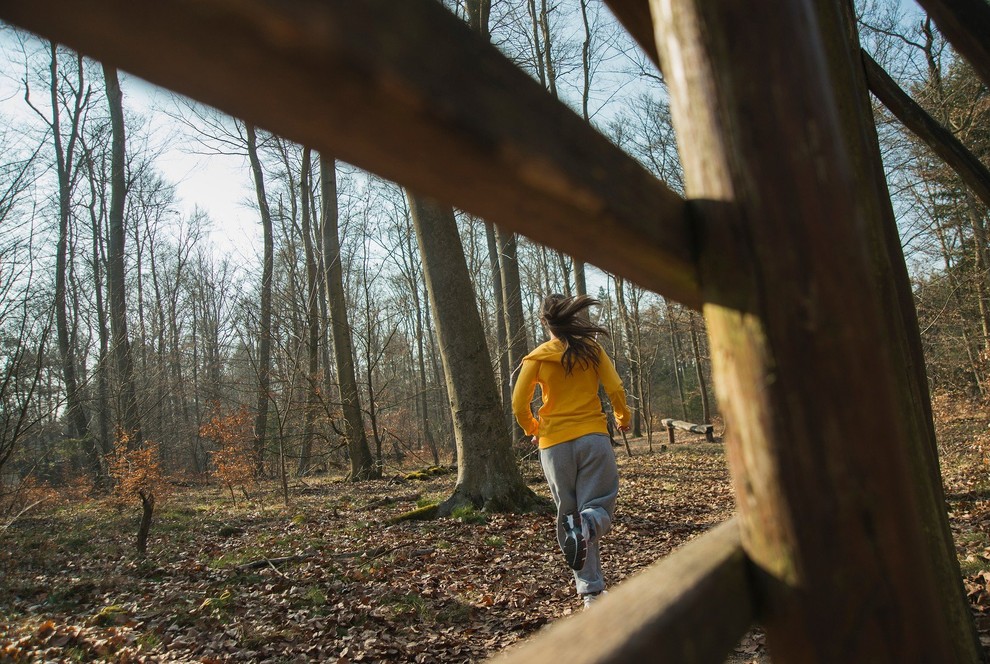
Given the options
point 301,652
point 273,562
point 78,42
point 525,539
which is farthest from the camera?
point 525,539

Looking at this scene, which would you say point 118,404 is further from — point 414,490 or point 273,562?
point 273,562

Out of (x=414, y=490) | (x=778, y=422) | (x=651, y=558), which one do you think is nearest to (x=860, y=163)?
(x=778, y=422)

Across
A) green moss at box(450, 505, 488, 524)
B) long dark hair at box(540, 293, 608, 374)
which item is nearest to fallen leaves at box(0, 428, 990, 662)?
green moss at box(450, 505, 488, 524)

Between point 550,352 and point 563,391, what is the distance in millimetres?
298

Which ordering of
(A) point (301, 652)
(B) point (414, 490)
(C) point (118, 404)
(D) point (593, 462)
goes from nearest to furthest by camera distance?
(A) point (301, 652), (D) point (593, 462), (B) point (414, 490), (C) point (118, 404)

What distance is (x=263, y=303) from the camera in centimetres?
1448

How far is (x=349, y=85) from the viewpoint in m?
0.65

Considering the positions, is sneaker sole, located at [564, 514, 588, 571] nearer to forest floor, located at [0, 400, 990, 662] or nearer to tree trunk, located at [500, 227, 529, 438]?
forest floor, located at [0, 400, 990, 662]

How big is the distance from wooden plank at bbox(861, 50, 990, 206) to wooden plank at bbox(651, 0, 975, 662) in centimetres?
306

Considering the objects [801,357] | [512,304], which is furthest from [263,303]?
[801,357]

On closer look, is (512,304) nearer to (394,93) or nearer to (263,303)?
(263,303)

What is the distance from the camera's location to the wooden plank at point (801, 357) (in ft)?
3.43

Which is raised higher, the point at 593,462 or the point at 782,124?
the point at 782,124

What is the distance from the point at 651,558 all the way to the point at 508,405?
34.3 feet
